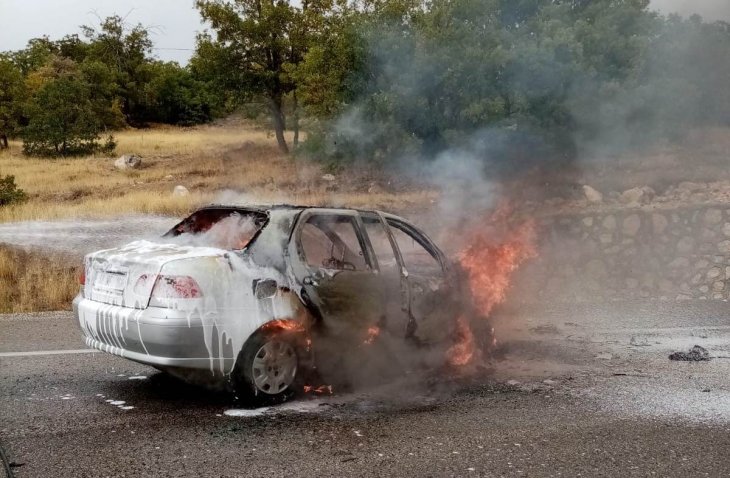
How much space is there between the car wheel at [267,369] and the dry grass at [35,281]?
5674 mm

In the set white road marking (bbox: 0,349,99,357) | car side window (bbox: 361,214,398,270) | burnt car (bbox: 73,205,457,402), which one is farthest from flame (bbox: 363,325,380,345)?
white road marking (bbox: 0,349,99,357)

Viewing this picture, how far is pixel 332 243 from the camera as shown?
539cm

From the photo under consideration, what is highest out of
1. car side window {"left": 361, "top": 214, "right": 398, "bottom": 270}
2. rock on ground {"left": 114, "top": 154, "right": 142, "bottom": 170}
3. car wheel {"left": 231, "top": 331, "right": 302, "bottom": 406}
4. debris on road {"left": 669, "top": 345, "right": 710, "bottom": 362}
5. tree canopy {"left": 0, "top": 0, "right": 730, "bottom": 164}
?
tree canopy {"left": 0, "top": 0, "right": 730, "bottom": 164}

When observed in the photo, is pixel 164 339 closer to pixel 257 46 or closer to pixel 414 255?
pixel 414 255

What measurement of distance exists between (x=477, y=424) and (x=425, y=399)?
0.67 meters

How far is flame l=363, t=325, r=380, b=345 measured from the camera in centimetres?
524

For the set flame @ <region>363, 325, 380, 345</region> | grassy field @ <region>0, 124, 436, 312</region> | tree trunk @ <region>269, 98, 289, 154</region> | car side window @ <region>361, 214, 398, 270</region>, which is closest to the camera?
flame @ <region>363, 325, 380, 345</region>

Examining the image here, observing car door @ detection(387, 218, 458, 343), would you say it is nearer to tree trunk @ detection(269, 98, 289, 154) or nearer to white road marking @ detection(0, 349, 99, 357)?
white road marking @ detection(0, 349, 99, 357)

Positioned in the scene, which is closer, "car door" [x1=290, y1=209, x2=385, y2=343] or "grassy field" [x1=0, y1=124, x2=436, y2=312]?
"car door" [x1=290, y1=209, x2=385, y2=343]

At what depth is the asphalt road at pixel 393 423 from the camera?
145 inches

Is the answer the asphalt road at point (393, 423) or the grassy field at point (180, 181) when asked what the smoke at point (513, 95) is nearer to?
the grassy field at point (180, 181)

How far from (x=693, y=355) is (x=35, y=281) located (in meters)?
9.40

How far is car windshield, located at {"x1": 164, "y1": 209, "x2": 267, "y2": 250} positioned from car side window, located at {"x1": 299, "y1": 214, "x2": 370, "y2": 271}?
395mm

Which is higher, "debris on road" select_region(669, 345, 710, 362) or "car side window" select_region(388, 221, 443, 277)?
"car side window" select_region(388, 221, 443, 277)
